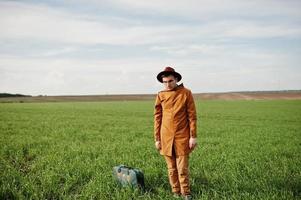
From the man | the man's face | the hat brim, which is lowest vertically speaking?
the man

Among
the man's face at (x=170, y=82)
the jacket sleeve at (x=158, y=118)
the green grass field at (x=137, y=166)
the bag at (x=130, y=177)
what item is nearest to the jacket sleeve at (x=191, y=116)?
the man's face at (x=170, y=82)

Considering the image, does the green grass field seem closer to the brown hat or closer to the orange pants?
the orange pants

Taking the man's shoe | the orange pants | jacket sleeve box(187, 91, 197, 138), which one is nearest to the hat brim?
jacket sleeve box(187, 91, 197, 138)

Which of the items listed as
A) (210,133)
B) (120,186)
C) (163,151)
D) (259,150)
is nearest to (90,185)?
(120,186)

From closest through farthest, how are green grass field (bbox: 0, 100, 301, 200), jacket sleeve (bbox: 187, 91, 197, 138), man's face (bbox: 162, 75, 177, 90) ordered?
1. jacket sleeve (bbox: 187, 91, 197, 138)
2. man's face (bbox: 162, 75, 177, 90)
3. green grass field (bbox: 0, 100, 301, 200)

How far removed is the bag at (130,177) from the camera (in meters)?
7.01

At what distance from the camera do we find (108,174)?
8.24 m

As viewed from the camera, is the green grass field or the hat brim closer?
the hat brim

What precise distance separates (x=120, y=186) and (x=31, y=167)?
11.2 ft

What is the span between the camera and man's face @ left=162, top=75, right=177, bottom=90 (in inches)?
252

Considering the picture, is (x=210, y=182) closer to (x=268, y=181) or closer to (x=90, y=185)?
(x=268, y=181)

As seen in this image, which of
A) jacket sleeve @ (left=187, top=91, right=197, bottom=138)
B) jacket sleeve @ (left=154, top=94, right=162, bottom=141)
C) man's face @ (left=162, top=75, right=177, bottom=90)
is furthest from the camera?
jacket sleeve @ (left=154, top=94, right=162, bottom=141)

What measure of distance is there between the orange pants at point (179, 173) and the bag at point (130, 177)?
0.76 metres

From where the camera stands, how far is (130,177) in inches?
278
